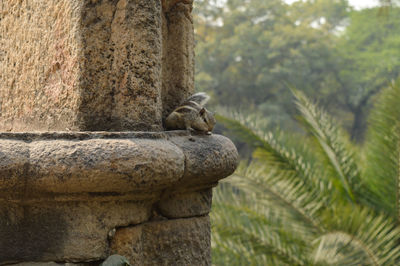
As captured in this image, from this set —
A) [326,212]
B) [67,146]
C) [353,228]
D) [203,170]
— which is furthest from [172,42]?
[326,212]

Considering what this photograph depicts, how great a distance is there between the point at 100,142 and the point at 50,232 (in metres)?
0.30

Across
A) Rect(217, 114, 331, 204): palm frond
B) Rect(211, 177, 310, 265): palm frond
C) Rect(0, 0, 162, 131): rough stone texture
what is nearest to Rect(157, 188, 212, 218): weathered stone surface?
Rect(0, 0, 162, 131): rough stone texture

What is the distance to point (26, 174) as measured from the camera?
4.27 feet

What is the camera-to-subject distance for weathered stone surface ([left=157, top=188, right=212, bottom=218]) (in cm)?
167

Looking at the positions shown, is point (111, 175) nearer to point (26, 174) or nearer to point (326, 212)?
point (26, 174)

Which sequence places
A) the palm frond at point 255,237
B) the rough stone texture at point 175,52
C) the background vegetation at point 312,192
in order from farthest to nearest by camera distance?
the palm frond at point 255,237, the background vegetation at point 312,192, the rough stone texture at point 175,52

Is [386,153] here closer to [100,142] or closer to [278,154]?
[278,154]

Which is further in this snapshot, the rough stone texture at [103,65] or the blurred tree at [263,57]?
the blurred tree at [263,57]

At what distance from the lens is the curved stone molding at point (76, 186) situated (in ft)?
4.29

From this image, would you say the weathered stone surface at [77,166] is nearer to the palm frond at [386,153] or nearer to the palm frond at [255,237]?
the palm frond at [255,237]

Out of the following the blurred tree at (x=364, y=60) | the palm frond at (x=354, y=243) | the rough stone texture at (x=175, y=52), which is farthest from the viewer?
the blurred tree at (x=364, y=60)

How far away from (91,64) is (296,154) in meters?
3.77

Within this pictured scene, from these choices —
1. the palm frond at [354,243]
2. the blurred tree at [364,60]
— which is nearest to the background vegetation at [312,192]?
the palm frond at [354,243]

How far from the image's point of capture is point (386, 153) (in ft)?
15.7
